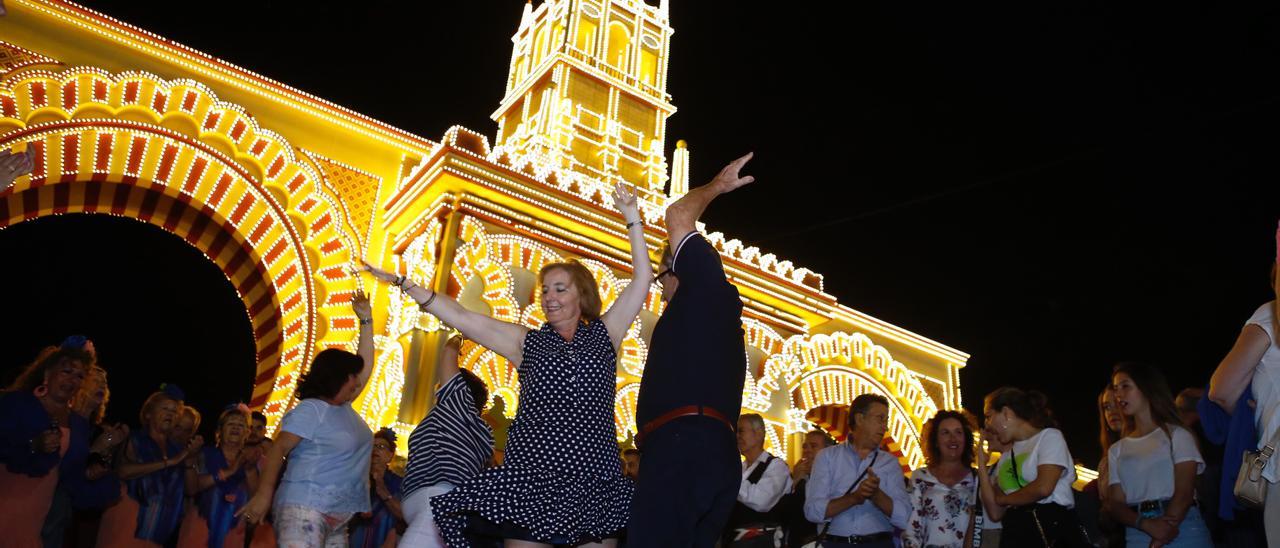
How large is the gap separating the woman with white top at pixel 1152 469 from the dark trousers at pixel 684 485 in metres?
2.67

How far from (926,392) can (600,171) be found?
8445mm

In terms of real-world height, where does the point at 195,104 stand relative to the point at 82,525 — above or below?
above

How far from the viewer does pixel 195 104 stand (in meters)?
10.6

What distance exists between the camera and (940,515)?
543 cm

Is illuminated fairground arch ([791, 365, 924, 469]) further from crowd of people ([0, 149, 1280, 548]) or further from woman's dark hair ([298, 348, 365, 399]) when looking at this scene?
woman's dark hair ([298, 348, 365, 399])

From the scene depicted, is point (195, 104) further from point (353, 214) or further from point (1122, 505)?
point (1122, 505)

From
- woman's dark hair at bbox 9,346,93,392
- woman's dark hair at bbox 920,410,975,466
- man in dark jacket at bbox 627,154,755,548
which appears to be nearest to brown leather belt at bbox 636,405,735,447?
man in dark jacket at bbox 627,154,755,548

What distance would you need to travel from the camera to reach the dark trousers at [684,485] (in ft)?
9.09

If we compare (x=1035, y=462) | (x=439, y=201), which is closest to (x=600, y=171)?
(x=439, y=201)

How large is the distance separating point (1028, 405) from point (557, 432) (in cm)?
319

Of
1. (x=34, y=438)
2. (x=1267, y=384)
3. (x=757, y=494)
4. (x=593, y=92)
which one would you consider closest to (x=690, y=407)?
(x=1267, y=384)

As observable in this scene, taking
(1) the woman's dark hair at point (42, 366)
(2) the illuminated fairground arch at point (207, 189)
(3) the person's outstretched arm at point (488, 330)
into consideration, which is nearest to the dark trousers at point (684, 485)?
(3) the person's outstretched arm at point (488, 330)

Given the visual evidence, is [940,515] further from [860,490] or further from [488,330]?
[488,330]

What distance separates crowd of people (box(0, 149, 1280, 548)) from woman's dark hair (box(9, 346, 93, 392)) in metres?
0.01
